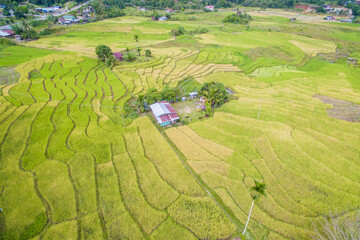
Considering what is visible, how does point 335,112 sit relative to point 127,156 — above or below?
above

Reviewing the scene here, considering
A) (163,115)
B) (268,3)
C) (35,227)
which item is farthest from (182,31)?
(268,3)

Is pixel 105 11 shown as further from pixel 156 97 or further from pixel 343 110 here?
pixel 343 110

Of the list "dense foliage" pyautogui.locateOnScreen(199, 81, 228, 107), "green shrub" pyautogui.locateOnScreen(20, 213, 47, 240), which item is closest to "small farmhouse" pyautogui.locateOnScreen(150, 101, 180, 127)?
"dense foliage" pyautogui.locateOnScreen(199, 81, 228, 107)

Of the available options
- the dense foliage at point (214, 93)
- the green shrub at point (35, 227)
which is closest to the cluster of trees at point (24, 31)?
the dense foliage at point (214, 93)

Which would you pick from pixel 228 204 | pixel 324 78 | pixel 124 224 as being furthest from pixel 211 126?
pixel 324 78

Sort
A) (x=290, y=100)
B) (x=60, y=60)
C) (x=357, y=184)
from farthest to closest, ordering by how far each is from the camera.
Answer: (x=60, y=60) → (x=290, y=100) → (x=357, y=184)

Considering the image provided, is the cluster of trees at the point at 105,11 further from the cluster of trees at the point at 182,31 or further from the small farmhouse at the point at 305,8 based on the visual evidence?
the small farmhouse at the point at 305,8

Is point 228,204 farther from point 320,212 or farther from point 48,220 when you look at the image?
point 48,220

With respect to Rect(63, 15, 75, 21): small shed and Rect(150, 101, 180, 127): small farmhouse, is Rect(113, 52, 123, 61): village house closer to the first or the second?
Rect(150, 101, 180, 127): small farmhouse
